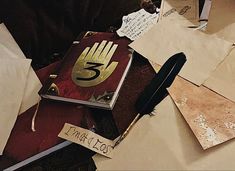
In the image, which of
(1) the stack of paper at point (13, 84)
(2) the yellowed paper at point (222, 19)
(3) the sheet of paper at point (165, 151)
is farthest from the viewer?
(2) the yellowed paper at point (222, 19)

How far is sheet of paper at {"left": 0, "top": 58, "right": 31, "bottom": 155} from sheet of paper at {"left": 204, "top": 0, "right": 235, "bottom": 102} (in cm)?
46

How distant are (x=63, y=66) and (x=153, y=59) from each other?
23 centimetres

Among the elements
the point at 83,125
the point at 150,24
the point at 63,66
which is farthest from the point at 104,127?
the point at 150,24

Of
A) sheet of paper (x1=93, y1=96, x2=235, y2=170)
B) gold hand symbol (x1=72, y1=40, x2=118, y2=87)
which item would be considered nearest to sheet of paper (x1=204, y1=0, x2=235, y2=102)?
sheet of paper (x1=93, y1=96, x2=235, y2=170)

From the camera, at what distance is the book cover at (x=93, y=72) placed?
74 centimetres

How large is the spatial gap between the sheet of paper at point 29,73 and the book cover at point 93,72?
0.13 feet

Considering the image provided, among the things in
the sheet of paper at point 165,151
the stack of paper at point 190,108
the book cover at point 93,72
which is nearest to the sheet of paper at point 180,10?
the stack of paper at point 190,108

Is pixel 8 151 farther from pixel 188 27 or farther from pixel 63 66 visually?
pixel 188 27

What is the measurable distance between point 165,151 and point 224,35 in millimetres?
382

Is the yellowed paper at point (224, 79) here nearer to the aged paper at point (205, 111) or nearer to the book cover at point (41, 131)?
the aged paper at point (205, 111)

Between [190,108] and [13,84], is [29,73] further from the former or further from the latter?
[190,108]

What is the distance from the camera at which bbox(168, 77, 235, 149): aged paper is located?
67 cm

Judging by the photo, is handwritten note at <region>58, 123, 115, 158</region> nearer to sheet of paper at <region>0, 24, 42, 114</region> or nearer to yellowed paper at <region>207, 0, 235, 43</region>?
sheet of paper at <region>0, 24, 42, 114</region>

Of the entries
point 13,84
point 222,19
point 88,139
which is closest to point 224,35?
point 222,19
